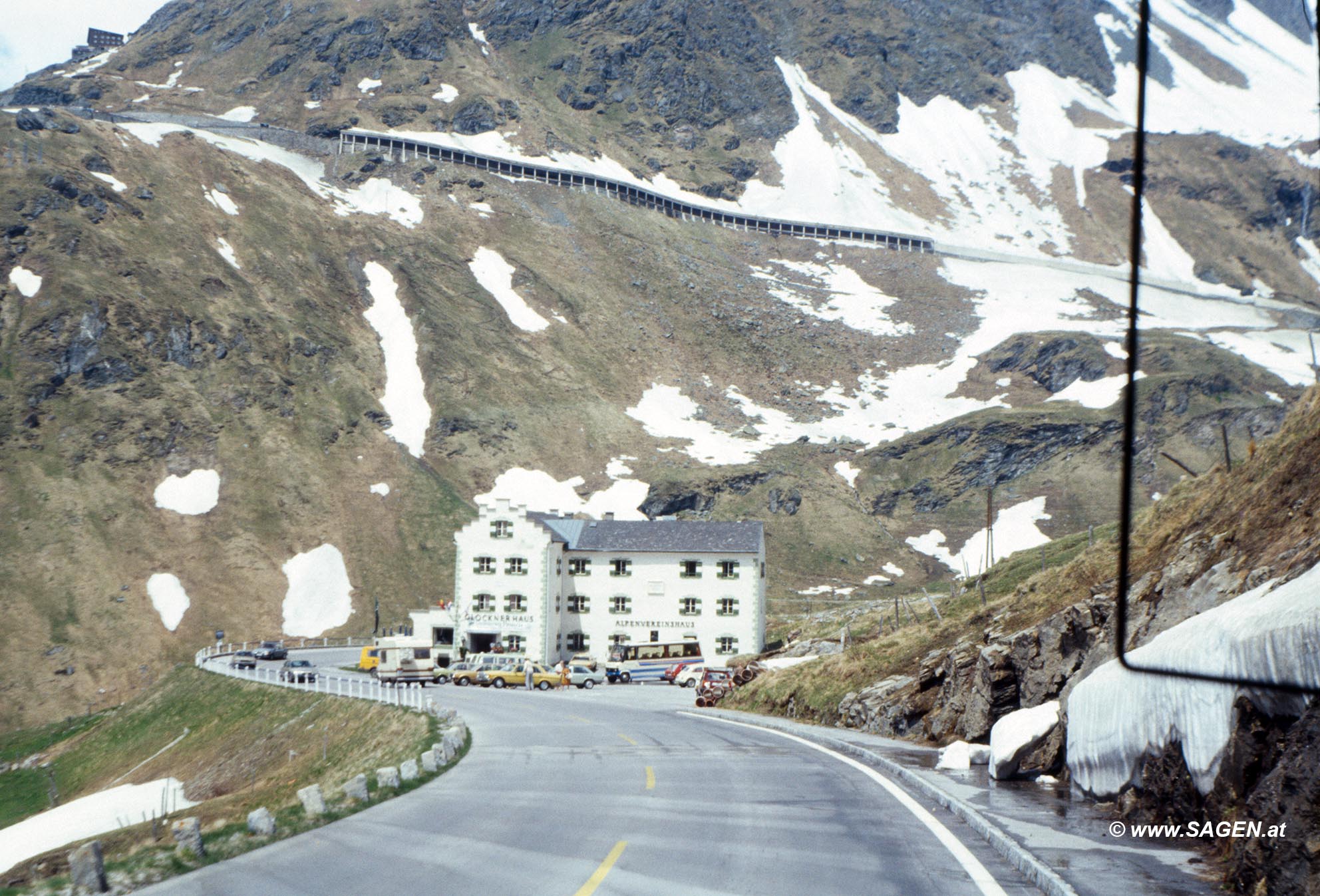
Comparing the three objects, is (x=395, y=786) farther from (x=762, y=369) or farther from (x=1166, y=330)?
(x=1166, y=330)

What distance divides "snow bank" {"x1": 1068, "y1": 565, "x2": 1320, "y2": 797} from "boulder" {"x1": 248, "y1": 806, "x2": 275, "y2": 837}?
12.4 m

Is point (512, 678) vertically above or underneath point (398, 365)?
underneath

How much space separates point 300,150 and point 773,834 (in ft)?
570

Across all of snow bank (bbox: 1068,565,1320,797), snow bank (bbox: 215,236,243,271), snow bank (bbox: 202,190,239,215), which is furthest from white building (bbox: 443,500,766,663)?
snow bank (bbox: 202,190,239,215)

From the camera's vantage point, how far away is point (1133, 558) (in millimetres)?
23875

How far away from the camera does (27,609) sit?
78250 mm

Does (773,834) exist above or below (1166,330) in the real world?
below

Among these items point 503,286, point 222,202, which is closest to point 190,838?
point 222,202

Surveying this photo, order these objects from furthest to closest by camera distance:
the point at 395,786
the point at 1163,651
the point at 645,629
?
the point at 645,629, the point at 395,786, the point at 1163,651

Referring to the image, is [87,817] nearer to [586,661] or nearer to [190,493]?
[586,661]

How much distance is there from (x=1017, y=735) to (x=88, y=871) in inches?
580

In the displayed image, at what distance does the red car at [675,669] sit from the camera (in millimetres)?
62938

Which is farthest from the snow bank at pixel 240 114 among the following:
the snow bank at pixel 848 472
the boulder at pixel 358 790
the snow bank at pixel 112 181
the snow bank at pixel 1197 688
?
the snow bank at pixel 1197 688

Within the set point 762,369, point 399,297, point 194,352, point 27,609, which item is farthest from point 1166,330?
point 27,609
